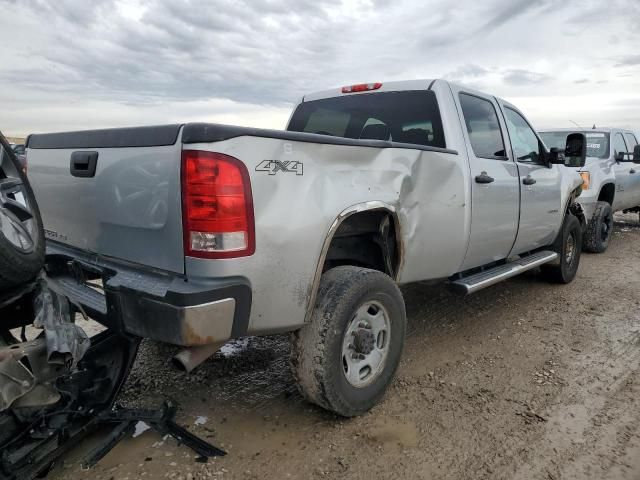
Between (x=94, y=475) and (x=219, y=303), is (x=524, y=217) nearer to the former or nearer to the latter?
(x=219, y=303)

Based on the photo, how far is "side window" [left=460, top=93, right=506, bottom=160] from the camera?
390cm

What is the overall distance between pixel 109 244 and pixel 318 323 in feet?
3.91

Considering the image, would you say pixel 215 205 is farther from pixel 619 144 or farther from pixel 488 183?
pixel 619 144

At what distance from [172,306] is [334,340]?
898 millimetres

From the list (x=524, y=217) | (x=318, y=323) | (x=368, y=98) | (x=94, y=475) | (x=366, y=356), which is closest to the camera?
(x=94, y=475)

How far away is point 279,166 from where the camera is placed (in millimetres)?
2342

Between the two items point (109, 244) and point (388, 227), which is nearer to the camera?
point (109, 244)

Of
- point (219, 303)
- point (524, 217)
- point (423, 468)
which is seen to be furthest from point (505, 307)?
point (219, 303)

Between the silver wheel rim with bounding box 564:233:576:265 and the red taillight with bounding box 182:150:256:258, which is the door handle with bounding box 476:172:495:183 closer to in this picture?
the red taillight with bounding box 182:150:256:258

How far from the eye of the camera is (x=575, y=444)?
274cm

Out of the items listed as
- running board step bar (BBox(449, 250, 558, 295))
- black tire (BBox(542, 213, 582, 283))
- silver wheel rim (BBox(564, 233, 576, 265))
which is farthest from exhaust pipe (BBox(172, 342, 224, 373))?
silver wheel rim (BBox(564, 233, 576, 265))

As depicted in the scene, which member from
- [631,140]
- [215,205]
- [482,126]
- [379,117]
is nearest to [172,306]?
[215,205]

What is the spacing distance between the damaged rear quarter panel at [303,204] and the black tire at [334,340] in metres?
0.15

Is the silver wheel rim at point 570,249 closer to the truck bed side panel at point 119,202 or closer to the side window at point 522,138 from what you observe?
the side window at point 522,138
